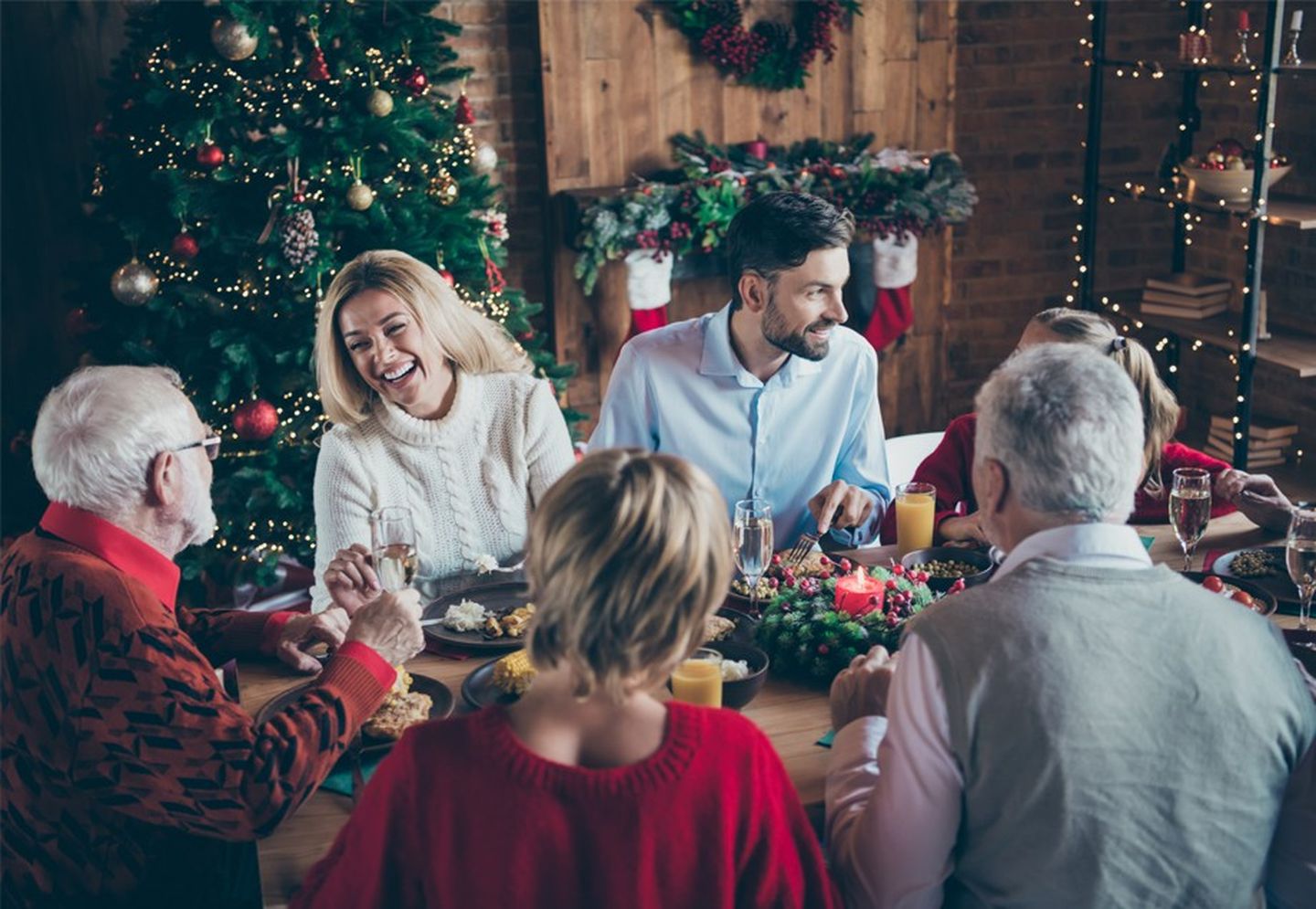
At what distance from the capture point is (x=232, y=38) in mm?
3490

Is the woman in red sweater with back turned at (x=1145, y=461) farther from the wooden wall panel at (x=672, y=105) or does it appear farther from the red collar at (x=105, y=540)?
the wooden wall panel at (x=672, y=105)

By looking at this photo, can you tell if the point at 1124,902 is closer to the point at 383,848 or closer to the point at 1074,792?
the point at 1074,792

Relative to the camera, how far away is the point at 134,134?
3.64 m

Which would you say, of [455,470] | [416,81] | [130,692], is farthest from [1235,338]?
[130,692]

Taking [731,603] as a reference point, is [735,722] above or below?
above

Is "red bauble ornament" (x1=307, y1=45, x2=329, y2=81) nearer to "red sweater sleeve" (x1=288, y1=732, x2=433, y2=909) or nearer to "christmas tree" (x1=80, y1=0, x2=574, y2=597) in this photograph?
"christmas tree" (x1=80, y1=0, x2=574, y2=597)

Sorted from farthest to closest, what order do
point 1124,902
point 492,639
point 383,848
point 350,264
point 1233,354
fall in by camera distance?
point 1233,354 < point 350,264 < point 492,639 < point 1124,902 < point 383,848

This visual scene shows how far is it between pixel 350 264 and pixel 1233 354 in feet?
9.48

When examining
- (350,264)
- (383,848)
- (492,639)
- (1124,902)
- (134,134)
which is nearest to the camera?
(383,848)

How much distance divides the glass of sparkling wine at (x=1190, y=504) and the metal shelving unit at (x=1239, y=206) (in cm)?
202

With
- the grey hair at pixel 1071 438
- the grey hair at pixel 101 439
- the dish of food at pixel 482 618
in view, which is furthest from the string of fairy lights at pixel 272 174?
the grey hair at pixel 1071 438

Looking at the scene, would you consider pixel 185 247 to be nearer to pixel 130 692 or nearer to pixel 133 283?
pixel 133 283

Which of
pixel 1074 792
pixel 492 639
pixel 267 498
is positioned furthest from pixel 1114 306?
pixel 1074 792

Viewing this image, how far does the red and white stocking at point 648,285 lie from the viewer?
4.67 meters
